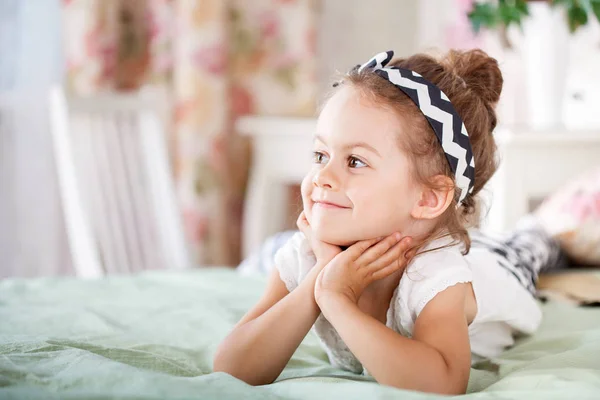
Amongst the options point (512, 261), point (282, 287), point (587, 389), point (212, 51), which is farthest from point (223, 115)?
point (587, 389)

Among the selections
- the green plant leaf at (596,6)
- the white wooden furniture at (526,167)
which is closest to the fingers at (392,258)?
the white wooden furniture at (526,167)

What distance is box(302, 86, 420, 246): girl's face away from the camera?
977 mm

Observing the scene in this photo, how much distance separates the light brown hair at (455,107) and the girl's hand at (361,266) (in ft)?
0.26

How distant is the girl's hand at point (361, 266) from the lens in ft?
3.14

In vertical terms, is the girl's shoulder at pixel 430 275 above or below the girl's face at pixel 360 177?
below

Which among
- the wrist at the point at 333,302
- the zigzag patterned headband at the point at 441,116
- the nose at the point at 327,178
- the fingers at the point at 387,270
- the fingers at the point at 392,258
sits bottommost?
the wrist at the point at 333,302

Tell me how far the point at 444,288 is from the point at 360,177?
17 cm

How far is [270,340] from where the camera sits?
38.0 inches

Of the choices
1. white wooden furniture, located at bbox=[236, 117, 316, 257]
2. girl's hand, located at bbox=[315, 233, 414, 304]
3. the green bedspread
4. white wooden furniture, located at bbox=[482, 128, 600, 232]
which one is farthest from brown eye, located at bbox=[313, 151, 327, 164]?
white wooden furniture, located at bbox=[236, 117, 316, 257]

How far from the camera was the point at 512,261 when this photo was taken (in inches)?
54.9

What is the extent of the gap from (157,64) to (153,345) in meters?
1.82

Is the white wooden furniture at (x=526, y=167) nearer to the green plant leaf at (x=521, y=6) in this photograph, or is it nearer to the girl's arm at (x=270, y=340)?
the green plant leaf at (x=521, y=6)

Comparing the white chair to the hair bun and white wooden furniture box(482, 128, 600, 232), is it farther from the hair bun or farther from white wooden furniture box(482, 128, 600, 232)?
the hair bun

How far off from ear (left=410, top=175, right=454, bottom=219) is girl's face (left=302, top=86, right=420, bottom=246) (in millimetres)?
11
